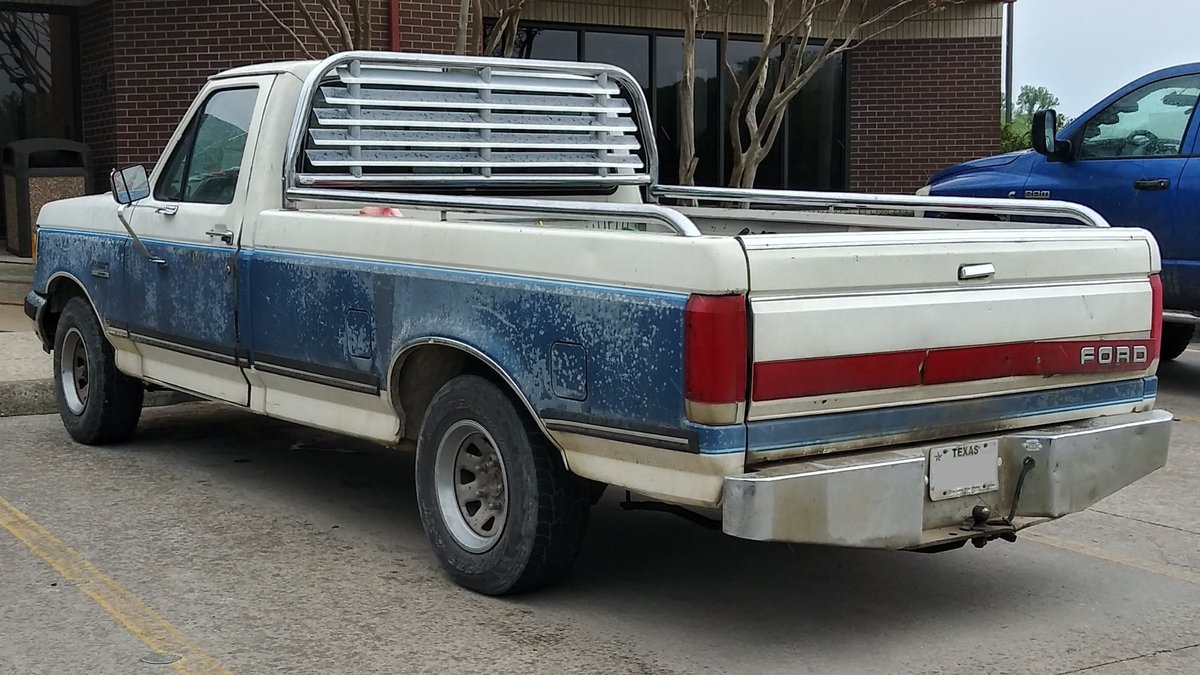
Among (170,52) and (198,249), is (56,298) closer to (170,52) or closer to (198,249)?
(198,249)

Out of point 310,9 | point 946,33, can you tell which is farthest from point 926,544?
point 946,33

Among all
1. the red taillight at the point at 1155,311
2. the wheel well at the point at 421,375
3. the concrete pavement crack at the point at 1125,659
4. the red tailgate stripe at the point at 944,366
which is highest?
the red taillight at the point at 1155,311

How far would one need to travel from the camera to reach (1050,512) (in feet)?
15.8

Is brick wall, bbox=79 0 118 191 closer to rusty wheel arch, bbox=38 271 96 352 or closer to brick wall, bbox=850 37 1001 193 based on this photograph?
rusty wheel arch, bbox=38 271 96 352

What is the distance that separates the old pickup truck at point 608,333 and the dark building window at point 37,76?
966cm

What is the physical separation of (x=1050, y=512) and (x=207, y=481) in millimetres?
4014

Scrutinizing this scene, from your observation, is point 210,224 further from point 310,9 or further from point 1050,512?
point 310,9

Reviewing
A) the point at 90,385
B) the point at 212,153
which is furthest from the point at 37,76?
the point at 212,153

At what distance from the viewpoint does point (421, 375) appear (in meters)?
5.50

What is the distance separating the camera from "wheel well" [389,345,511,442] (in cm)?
532

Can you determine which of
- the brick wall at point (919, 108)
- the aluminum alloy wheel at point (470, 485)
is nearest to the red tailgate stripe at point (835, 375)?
the aluminum alloy wheel at point (470, 485)

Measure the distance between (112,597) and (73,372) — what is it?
10.1 feet

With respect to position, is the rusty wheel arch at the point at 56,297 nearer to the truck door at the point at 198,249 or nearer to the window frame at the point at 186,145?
the truck door at the point at 198,249

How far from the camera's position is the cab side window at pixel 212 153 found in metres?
6.55
